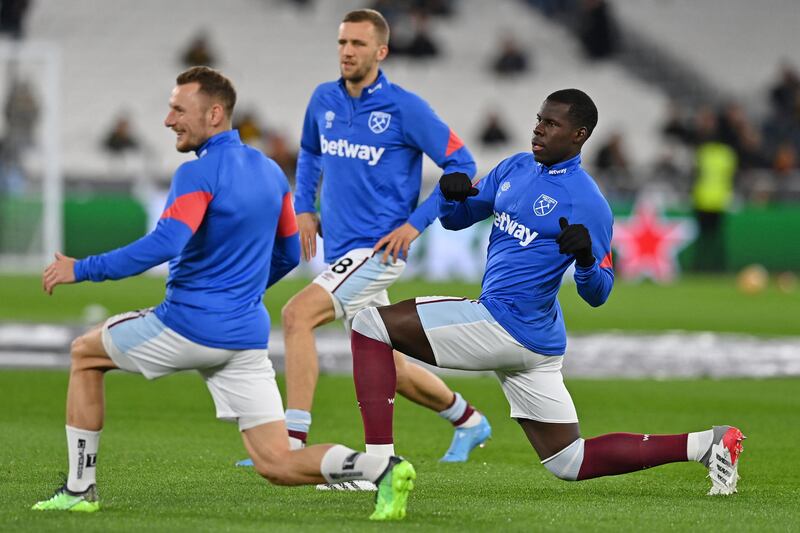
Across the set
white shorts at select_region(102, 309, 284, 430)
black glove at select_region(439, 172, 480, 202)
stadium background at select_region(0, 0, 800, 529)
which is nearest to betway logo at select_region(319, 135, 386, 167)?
black glove at select_region(439, 172, 480, 202)

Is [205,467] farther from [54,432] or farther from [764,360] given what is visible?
[764,360]

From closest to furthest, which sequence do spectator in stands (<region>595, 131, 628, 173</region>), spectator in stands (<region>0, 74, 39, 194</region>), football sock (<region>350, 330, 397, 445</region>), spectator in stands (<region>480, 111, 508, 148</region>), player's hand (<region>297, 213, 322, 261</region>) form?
football sock (<region>350, 330, 397, 445</region>)
player's hand (<region>297, 213, 322, 261</region>)
spectator in stands (<region>0, 74, 39, 194</region>)
spectator in stands (<region>595, 131, 628, 173</region>)
spectator in stands (<region>480, 111, 508, 148</region>)

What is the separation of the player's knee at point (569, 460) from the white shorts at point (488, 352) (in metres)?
0.13

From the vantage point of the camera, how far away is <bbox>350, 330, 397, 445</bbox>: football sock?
7.04 m

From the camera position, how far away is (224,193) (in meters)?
6.26

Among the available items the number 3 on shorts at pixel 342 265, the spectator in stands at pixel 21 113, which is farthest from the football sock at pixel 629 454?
the spectator in stands at pixel 21 113

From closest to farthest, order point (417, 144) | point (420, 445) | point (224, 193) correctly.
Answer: point (224, 193), point (417, 144), point (420, 445)

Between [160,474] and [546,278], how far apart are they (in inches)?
89.3

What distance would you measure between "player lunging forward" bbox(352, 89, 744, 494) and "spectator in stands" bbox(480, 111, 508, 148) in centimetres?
2229

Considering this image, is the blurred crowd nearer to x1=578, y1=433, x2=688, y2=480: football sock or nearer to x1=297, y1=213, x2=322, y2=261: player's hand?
x1=297, y1=213, x2=322, y2=261: player's hand

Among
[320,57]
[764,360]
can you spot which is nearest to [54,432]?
[764,360]

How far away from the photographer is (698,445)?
703 centimetres

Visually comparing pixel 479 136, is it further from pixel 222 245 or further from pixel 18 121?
pixel 222 245

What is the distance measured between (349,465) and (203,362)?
77 centimetres
